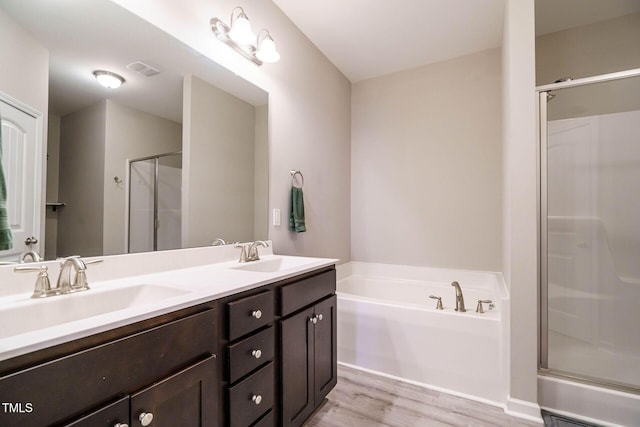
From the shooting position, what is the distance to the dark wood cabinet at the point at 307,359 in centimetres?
126

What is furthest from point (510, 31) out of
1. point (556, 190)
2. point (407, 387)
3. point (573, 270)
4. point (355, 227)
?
point (407, 387)

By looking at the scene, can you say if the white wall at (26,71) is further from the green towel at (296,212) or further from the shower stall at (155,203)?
the green towel at (296,212)

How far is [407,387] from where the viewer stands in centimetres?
191

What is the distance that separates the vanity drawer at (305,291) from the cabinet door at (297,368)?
46 millimetres

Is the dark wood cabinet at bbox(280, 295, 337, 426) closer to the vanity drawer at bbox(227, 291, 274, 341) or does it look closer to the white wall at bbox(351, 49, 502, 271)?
the vanity drawer at bbox(227, 291, 274, 341)

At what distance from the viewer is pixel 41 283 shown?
0.88m

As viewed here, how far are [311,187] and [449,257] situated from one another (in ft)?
4.89

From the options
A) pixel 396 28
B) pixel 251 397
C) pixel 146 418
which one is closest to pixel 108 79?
pixel 146 418

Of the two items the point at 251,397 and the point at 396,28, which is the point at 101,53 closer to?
the point at 251,397

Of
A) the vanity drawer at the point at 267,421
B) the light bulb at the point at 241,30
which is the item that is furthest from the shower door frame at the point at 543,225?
the light bulb at the point at 241,30

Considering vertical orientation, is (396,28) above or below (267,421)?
above

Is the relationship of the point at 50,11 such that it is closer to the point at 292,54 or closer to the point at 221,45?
the point at 221,45

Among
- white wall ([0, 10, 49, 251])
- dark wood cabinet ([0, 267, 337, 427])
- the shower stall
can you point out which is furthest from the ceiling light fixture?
dark wood cabinet ([0, 267, 337, 427])

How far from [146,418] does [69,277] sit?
1.79 feet
